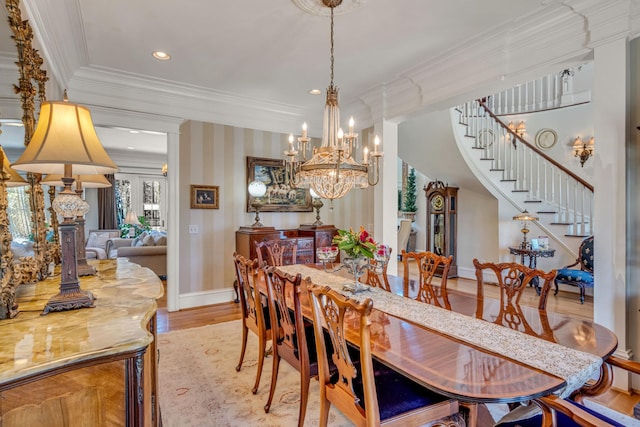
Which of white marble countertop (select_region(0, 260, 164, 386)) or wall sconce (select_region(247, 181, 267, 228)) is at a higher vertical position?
wall sconce (select_region(247, 181, 267, 228))

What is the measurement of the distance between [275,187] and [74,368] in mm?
4198

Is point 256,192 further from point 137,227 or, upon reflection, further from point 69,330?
point 137,227

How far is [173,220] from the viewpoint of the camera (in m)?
4.25

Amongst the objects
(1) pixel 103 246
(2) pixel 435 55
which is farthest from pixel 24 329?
(1) pixel 103 246

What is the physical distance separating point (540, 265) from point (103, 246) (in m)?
9.22

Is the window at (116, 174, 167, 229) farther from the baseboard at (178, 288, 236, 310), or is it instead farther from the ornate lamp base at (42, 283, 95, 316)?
the ornate lamp base at (42, 283, 95, 316)

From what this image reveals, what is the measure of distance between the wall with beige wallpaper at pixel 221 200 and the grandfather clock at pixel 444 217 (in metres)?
2.18

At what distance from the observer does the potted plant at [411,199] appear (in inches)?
350

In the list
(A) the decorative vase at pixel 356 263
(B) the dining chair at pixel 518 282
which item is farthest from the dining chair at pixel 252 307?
(B) the dining chair at pixel 518 282

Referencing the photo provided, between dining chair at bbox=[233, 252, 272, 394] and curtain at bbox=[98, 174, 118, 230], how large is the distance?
7.96 metres

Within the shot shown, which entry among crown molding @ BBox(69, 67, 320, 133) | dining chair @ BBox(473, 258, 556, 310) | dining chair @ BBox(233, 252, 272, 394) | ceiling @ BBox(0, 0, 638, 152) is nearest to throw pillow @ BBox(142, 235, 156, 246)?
ceiling @ BBox(0, 0, 638, 152)

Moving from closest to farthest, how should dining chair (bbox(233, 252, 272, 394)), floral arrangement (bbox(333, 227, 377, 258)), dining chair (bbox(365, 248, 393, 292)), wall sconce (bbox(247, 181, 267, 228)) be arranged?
floral arrangement (bbox(333, 227, 377, 258)), dining chair (bbox(233, 252, 272, 394)), dining chair (bbox(365, 248, 393, 292)), wall sconce (bbox(247, 181, 267, 228))

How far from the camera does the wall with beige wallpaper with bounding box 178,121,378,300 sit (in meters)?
4.39

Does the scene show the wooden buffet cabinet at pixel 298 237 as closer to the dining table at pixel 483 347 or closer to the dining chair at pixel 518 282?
the dining table at pixel 483 347
